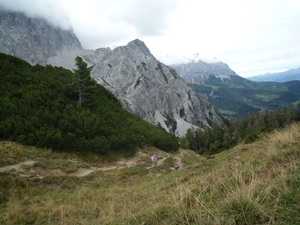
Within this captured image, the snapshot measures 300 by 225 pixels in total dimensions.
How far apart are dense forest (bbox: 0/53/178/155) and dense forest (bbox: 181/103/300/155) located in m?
50.0

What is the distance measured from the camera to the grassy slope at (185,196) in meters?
3.71

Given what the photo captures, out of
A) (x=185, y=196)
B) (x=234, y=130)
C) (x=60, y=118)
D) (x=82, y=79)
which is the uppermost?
(x=82, y=79)

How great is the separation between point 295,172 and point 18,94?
3148 centimetres

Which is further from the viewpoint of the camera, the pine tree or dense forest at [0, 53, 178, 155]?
the pine tree

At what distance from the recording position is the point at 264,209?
3.51 m

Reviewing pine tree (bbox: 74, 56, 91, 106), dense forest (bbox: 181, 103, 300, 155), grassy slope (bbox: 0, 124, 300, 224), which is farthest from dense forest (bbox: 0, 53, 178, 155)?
dense forest (bbox: 181, 103, 300, 155)

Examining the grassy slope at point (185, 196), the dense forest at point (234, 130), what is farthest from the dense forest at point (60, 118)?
the dense forest at point (234, 130)

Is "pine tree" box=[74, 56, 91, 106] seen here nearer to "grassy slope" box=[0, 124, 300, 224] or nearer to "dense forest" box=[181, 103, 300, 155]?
"grassy slope" box=[0, 124, 300, 224]

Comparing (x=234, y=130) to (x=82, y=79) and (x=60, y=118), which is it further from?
(x=60, y=118)

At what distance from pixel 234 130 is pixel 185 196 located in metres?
106

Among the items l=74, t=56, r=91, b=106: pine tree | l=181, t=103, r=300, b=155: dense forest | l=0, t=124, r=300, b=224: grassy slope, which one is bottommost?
l=181, t=103, r=300, b=155: dense forest

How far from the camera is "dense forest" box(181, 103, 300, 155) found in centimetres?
8594

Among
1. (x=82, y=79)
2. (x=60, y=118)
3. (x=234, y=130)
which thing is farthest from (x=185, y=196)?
(x=234, y=130)

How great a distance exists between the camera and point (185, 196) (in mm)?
5168
